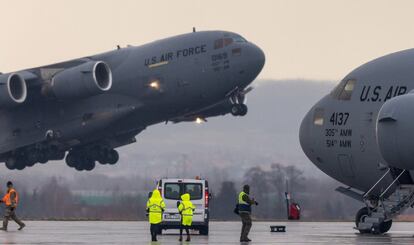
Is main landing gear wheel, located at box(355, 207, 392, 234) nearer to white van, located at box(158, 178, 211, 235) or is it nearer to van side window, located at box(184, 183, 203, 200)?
white van, located at box(158, 178, 211, 235)

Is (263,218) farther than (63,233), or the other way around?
(263,218)

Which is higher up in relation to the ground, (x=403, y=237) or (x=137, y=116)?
(x=137, y=116)

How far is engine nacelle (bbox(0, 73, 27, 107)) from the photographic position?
2073 inches

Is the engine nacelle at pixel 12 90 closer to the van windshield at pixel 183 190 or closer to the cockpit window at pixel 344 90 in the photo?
the van windshield at pixel 183 190

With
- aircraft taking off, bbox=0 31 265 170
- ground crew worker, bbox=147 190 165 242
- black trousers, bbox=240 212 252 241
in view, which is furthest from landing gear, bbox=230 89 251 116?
ground crew worker, bbox=147 190 165 242

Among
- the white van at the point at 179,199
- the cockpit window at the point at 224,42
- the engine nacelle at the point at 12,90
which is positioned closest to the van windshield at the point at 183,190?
the white van at the point at 179,199

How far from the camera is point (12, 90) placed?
5291 centimetres

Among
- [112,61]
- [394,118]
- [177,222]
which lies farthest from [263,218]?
[394,118]

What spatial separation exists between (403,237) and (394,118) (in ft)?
11.3

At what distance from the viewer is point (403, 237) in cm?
3008

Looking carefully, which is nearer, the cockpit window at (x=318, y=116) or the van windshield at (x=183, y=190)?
the van windshield at (x=183, y=190)

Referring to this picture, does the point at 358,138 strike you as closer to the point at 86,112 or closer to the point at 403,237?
the point at 403,237

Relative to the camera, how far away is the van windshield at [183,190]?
109 ft

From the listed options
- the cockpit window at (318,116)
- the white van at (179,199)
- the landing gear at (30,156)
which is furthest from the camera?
the landing gear at (30,156)
